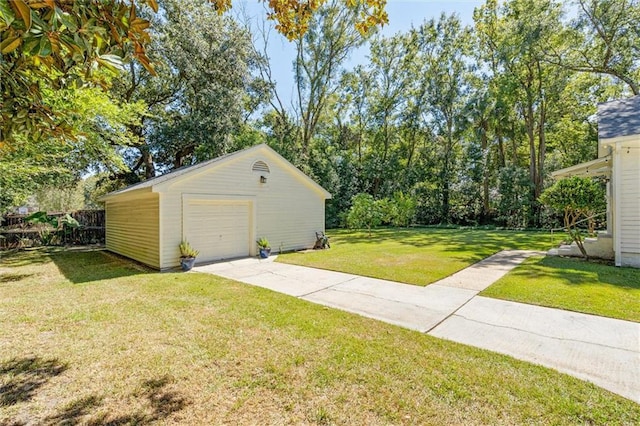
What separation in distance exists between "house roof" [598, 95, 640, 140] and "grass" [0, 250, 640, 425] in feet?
26.0

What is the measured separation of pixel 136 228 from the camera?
9.95m

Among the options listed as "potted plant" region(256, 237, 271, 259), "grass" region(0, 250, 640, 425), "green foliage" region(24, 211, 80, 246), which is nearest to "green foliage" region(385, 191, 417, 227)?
"potted plant" region(256, 237, 271, 259)

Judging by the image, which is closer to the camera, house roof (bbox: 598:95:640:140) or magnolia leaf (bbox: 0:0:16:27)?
magnolia leaf (bbox: 0:0:16:27)

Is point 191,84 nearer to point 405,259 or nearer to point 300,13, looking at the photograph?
point 405,259

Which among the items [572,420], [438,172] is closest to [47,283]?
[572,420]

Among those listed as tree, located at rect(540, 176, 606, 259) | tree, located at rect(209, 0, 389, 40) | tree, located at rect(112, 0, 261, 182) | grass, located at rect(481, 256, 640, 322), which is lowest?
grass, located at rect(481, 256, 640, 322)

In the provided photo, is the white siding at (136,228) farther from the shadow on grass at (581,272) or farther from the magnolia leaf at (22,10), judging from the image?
the shadow on grass at (581,272)

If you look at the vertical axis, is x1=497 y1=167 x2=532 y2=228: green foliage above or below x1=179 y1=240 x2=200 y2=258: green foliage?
above

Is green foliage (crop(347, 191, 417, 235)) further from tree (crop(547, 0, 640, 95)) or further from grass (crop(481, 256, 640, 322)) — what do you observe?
tree (crop(547, 0, 640, 95))

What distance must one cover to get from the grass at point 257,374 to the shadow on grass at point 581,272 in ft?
15.6

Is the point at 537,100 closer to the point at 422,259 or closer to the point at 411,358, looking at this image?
the point at 422,259

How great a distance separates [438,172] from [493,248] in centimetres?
1410

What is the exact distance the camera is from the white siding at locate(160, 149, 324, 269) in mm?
8445

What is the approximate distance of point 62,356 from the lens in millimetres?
3436
